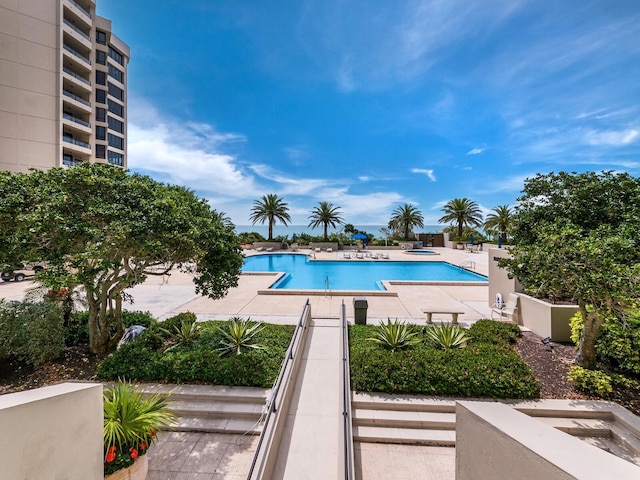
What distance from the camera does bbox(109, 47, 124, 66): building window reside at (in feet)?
120

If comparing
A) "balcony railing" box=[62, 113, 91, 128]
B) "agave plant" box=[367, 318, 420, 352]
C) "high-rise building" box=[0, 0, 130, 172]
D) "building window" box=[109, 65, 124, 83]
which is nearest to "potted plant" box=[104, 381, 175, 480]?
"agave plant" box=[367, 318, 420, 352]

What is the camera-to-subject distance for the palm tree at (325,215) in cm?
3797

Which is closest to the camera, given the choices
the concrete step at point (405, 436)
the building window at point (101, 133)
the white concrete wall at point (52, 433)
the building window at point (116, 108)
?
the white concrete wall at point (52, 433)

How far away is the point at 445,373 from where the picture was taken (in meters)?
5.18

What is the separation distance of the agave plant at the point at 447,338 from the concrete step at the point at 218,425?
4.42 metres

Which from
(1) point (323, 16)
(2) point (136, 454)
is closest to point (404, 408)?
(2) point (136, 454)

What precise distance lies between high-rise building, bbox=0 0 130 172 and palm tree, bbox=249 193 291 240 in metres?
18.0

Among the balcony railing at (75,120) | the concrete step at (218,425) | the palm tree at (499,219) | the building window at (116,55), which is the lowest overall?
the concrete step at (218,425)

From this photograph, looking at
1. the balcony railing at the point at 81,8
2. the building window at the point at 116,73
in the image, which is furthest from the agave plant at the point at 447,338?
the building window at the point at 116,73

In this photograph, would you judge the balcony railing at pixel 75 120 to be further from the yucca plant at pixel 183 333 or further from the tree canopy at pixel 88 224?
the yucca plant at pixel 183 333

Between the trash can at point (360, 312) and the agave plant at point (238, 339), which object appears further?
the trash can at point (360, 312)

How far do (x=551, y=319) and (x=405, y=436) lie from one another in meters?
5.73

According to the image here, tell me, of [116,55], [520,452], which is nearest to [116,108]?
[116,55]

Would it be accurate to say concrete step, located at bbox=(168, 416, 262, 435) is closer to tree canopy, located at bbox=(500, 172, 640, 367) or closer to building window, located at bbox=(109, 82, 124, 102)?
tree canopy, located at bbox=(500, 172, 640, 367)
